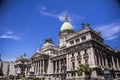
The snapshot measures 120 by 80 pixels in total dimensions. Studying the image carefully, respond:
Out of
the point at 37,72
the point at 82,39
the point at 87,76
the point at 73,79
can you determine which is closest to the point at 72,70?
the point at 73,79

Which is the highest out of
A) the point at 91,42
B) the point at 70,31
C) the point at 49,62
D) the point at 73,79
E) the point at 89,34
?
the point at 70,31

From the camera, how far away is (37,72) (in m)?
66.1

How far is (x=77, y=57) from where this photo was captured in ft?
154

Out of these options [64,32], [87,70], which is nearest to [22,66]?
[64,32]

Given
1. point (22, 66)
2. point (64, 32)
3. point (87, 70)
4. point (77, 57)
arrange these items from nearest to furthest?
point (87, 70), point (77, 57), point (64, 32), point (22, 66)

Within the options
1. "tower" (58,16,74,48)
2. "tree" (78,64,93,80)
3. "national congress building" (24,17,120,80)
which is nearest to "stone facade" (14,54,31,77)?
"national congress building" (24,17,120,80)

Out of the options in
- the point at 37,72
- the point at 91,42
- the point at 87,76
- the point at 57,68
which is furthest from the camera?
A: the point at 37,72

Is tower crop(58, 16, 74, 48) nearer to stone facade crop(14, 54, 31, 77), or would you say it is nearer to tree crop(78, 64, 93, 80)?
stone facade crop(14, 54, 31, 77)

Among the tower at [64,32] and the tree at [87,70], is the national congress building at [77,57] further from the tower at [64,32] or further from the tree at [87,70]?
the tree at [87,70]

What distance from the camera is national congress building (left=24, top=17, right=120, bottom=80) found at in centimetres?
4319

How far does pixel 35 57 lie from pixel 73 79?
103ft

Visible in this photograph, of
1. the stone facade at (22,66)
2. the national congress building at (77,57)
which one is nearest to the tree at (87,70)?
the national congress building at (77,57)

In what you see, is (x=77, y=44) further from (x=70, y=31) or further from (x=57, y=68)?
(x=70, y=31)

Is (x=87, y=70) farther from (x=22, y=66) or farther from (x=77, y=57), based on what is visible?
(x=22, y=66)
